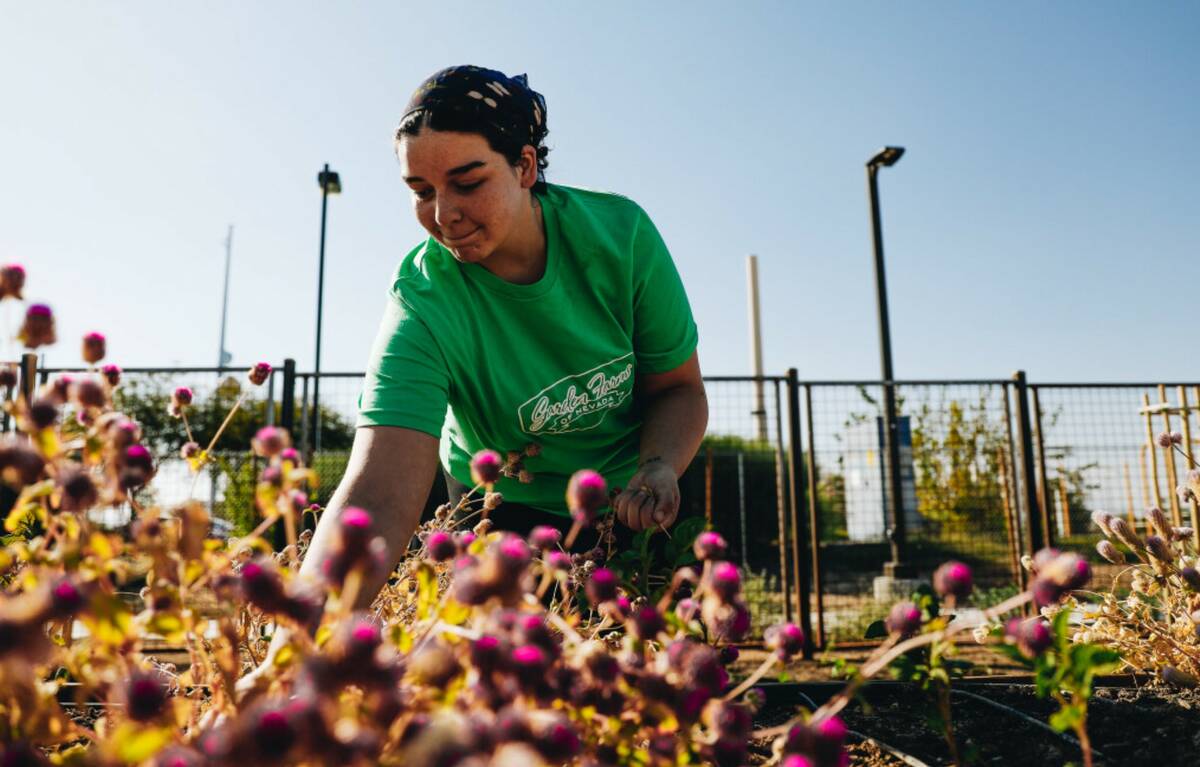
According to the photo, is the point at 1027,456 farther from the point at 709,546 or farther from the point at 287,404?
the point at 709,546

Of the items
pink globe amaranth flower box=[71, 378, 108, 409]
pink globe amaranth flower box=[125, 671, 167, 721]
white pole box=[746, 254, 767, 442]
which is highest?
white pole box=[746, 254, 767, 442]

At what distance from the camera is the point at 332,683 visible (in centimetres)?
57

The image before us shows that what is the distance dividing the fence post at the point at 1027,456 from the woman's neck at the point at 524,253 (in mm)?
5189

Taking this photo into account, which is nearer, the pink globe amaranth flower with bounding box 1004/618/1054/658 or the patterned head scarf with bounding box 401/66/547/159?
the pink globe amaranth flower with bounding box 1004/618/1054/658

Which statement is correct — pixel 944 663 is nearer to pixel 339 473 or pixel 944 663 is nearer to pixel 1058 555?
pixel 1058 555

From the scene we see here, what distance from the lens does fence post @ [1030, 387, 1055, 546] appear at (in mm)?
6047

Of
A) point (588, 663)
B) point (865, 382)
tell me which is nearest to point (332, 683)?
point (588, 663)

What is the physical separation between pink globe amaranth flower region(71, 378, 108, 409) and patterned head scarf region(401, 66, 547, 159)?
3.35 feet

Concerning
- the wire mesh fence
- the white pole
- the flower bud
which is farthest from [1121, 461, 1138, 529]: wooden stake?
the white pole

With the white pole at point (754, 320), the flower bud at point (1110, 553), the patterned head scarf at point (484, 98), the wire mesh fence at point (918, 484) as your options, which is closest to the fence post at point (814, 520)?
the wire mesh fence at point (918, 484)

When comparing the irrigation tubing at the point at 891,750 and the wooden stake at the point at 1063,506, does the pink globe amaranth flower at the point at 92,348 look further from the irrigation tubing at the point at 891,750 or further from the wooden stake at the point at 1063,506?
the wooden stake at the point at 1063,506

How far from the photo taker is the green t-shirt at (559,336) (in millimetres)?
1938

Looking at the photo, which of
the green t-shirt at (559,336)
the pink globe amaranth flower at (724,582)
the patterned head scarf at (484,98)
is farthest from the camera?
the green t-shirt at (559,336)

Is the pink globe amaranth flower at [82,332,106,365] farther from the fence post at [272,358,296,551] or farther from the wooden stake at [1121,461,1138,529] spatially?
the wooden stake at [1121,461,1138,529]
